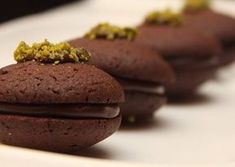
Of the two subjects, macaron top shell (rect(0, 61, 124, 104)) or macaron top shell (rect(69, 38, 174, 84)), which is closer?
macaron top shell (rect(0, 61, 124, 104))

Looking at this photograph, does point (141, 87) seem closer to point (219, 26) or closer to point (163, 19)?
point (163, 19)

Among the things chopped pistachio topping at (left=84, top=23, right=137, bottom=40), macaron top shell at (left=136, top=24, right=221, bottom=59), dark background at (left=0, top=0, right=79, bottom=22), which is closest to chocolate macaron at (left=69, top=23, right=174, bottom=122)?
chopped pistachio topping at (left=84, top=23, right=137, bottom=40)

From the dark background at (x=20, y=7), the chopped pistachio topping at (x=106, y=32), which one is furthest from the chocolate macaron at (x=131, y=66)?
the dark background at (x=20, y=7)

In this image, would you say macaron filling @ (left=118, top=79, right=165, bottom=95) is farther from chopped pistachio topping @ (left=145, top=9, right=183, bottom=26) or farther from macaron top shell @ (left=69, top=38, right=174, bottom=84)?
chopped pistachio topping @ (left=145, top=9, right=183, bottom=26)

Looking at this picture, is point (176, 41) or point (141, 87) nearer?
point (141, 87)

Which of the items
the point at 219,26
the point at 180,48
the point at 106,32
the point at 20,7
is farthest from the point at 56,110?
the point at 20,7

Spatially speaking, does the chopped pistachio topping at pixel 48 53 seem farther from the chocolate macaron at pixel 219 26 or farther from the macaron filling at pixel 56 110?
the chocolate macaron at pixel 219 26

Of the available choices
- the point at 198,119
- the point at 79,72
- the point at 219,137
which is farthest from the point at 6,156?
the point at 198,119

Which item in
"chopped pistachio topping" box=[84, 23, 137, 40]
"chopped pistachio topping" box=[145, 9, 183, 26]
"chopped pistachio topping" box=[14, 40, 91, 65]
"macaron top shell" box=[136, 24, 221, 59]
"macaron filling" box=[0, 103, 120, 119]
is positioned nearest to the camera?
"macaron filling" box=[0, 103, 120, 119]
